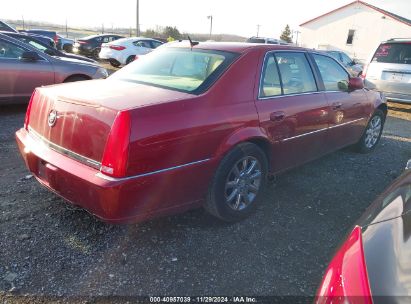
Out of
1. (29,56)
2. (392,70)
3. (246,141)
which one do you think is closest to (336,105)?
(246,141)

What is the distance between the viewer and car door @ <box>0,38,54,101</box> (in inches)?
261

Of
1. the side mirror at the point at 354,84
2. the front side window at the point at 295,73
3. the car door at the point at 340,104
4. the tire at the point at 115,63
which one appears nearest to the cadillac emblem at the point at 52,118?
the front side window at the point at 295,73

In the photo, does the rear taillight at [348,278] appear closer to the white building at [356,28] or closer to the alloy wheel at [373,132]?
the alloy wheel at [373,132]

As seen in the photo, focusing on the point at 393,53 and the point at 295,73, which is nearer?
the point at 295,73

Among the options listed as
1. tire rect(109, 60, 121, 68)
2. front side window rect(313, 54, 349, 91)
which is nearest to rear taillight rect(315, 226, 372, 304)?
front side window rect(313, 54, 349, 91)

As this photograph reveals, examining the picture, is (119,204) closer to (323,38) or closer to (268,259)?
(268,259)

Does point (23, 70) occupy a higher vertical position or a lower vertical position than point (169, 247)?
higher

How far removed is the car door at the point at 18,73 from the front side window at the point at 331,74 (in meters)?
5.15

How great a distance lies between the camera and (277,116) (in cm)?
361

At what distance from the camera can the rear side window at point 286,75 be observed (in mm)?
3639

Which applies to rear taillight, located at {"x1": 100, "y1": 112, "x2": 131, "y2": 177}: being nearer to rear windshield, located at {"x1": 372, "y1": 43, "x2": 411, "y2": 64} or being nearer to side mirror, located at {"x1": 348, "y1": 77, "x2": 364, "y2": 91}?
side mirror, located at {"x1": 348, "y1": 77, "x2": 364, "y2": 91}

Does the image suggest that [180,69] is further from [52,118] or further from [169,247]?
[169,247]

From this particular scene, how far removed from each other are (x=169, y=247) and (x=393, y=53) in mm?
8968

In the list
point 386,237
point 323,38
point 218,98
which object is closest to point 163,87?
point 218,98
